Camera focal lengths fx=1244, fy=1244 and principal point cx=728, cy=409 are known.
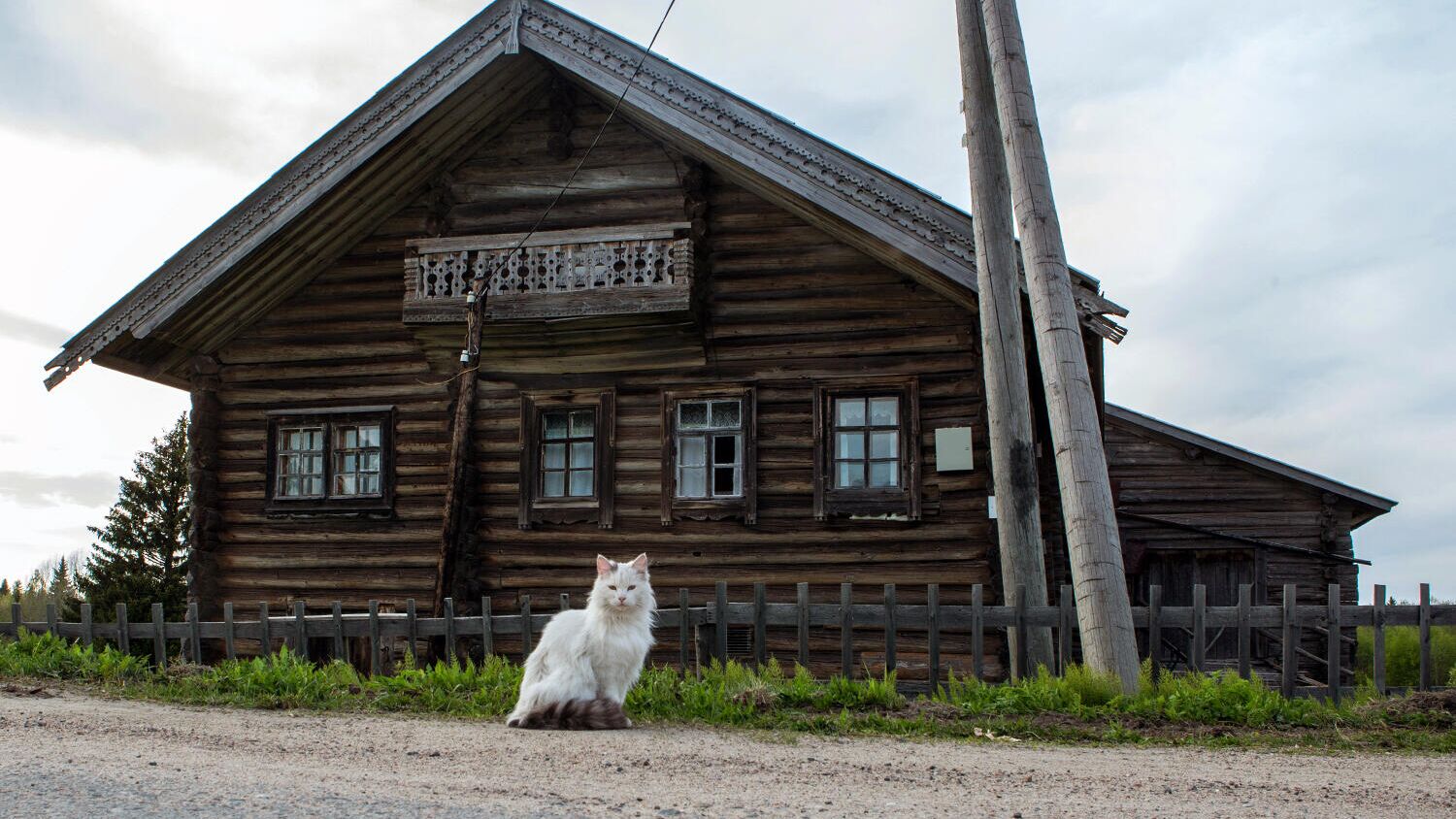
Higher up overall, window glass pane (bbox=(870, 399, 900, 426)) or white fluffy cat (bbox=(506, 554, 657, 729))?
window glass pane (bbox=(870, 399, 900, 426))

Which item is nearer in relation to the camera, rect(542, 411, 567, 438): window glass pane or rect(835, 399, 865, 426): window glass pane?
rect(835, 399, 865, 426): window glass pane

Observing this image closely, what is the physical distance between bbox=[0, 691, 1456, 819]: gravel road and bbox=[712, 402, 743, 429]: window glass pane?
742 cm

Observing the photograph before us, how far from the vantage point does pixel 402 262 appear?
56.1ft

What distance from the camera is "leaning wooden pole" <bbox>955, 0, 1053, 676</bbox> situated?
37.4 feet

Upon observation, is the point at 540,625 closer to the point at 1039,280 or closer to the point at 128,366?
the point at 1039,280

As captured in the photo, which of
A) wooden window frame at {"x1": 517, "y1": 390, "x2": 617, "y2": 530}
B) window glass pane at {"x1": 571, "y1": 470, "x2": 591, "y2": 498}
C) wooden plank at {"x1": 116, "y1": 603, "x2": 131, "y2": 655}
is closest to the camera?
wooden plank at {"x1": 116, "y1": 603, "x2": 131, "y2": 655}

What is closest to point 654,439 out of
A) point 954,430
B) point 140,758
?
point 954,430

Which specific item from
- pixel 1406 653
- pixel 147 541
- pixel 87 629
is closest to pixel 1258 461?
pixel 1406 653

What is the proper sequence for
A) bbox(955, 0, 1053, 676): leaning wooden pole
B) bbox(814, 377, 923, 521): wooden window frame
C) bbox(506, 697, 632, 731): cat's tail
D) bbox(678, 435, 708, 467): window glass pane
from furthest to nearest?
bbox(678, 435, 708, 467): window glass pane → bbox(814, 377, 923, 521): wooden window frame → bbox(955, 0, 1053, 676): leaning wooden pole → bbox(506, 697, 632, 731): cat's tail

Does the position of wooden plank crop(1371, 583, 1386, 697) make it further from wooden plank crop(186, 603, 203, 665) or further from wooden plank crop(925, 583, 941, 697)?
wooden plank crop(186, 603, 203, 665)

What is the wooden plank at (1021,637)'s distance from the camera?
10.9m

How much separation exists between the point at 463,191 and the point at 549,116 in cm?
155

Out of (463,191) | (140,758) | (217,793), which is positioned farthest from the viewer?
(463,191)

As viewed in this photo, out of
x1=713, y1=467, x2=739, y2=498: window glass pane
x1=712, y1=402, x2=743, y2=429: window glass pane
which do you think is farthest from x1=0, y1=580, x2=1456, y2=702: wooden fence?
x1=712, y1=402, x2=743, y2=429: window glass pane
